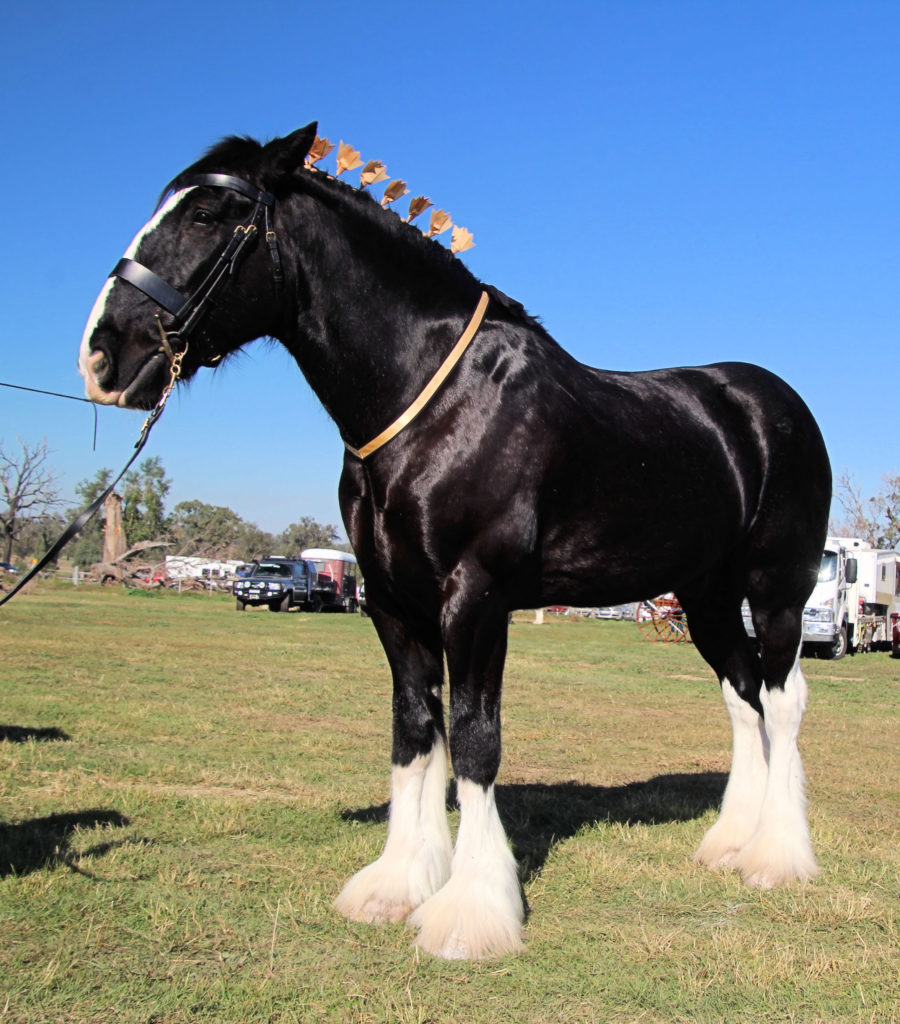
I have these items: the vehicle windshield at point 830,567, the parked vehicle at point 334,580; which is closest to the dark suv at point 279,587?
the parked vehicle at point 334,580

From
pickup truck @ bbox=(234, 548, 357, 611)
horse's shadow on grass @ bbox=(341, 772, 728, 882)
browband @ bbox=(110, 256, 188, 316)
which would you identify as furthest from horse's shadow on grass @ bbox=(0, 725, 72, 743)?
pickup truck @ bbox=(234, 548, 357, 611)

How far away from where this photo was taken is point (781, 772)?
416 cm

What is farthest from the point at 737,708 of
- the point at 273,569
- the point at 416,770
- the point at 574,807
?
the point at 273,569

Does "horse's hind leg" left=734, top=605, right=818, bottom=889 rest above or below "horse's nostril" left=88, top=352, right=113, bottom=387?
below

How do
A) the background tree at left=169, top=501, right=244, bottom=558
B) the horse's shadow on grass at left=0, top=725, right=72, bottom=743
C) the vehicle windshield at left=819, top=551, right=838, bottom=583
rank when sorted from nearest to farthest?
the horse's shadow on grass at left=0, top=725, right=72, bottom=743, the vehicle windshield at left=819, top=551, right=838, bottom=583, the background tree at left=169, top=501, right=244, bottom=558

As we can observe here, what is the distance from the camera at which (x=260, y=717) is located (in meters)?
8.62

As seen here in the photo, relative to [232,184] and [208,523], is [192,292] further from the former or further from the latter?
[208,523]

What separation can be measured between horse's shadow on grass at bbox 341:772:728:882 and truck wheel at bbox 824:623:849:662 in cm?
1705

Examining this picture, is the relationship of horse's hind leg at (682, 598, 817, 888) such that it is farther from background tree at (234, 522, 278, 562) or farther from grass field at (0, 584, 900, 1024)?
background tree at (234, 522, 278, 562)

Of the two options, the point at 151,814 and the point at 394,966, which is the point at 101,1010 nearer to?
the point at 394,966

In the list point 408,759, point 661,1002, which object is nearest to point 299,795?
point 408,759

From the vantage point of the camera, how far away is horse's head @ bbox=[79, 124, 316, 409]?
295cm

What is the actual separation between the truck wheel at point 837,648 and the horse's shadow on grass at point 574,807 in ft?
55.9

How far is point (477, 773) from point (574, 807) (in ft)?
7.61
